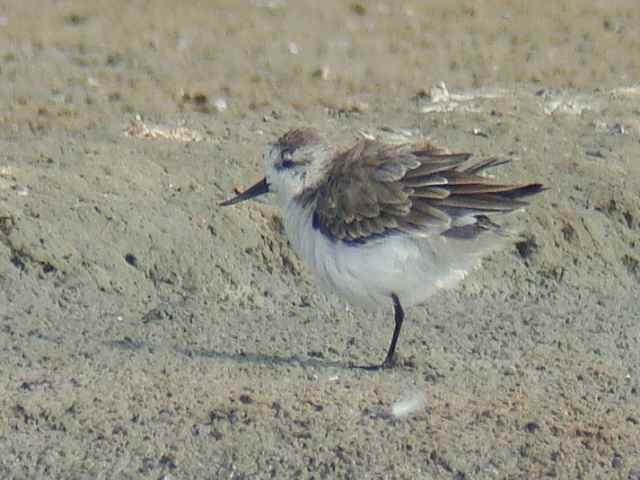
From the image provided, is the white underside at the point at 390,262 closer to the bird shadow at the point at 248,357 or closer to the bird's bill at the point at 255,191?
the bird shadow at the point at 248,357

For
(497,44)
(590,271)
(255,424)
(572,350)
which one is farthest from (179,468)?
(497,44)

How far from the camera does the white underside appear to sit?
6.53 metres

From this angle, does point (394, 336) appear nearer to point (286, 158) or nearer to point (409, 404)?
point (409, 404)

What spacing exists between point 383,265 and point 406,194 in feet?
1.21

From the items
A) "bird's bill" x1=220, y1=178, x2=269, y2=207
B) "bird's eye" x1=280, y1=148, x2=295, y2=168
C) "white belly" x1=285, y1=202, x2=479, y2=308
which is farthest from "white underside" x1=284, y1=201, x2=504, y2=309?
"bird's bill" x1=220, y1=178, x2=269, y2=207

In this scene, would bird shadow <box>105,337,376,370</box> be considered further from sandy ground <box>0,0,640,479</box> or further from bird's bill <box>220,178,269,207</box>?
bird's bill <box>220,178,269,207</box>

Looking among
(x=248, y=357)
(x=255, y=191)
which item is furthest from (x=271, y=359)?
(x=255, y=191)

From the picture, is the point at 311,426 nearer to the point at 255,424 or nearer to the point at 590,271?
the point at 255,424

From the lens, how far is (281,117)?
32.6ft

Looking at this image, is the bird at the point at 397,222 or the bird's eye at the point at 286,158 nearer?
the bird at the point at 397,222

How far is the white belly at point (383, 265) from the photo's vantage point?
258 inches

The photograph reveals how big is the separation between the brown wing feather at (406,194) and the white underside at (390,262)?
68mm

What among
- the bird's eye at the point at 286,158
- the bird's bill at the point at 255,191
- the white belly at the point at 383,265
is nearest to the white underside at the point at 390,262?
the white belly at the point at 383,265

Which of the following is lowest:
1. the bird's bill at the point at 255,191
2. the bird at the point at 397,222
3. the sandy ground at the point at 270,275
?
the sandy ground at the point at 270,275
